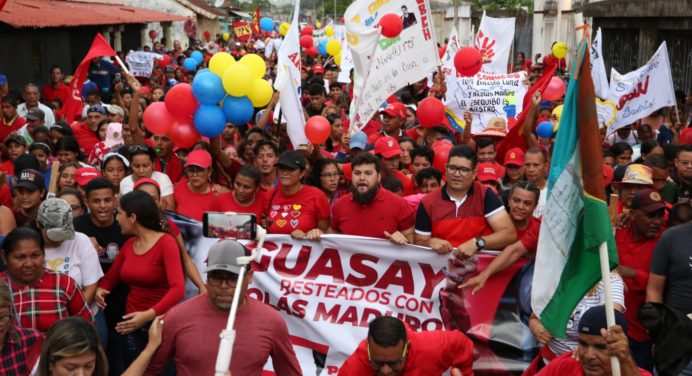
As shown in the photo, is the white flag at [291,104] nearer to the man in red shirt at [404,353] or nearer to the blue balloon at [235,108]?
the blue balloon at [235,108]

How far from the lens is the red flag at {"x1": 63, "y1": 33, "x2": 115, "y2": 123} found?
1095 cm

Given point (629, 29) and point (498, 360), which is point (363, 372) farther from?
point (629, 29)

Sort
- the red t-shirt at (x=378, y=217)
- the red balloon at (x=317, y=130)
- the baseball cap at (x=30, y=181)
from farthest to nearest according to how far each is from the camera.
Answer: the red balloon at (x=317, y=130)
the baseball cap at (x=30, y=181)
the red t-shirt at (x=378, y=217)

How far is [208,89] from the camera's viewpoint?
7789 millimetres

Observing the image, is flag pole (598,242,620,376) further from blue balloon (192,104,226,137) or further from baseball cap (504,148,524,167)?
blue balloon (192,104,226,137)

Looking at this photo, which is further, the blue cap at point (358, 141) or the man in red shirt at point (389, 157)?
the blue cap at point (358, 141)

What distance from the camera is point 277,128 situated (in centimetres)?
994

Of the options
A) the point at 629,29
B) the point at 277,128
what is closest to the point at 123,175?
the point at 277,128

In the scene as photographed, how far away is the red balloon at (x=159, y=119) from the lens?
7945 mm

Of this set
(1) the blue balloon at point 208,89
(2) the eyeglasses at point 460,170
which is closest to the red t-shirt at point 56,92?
(1) the blue balloon at point 208,89

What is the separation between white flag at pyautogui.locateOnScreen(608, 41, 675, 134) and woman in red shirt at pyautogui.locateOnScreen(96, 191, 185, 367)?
7.35 m

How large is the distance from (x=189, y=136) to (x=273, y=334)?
3.97 metres

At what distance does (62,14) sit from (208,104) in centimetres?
1502

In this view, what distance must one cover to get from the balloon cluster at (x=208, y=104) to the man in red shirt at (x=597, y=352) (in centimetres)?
425
